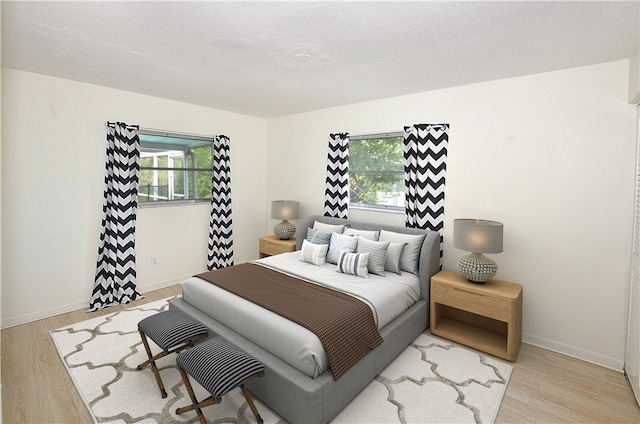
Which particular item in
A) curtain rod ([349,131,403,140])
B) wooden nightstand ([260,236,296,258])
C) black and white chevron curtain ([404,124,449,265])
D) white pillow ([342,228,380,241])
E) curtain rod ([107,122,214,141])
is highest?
curtain rod ([107,122,214,141])

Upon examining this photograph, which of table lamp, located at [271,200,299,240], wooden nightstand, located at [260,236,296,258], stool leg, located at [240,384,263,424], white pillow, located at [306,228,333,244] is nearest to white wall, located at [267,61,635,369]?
white pillow, located at [306,228,333,244]

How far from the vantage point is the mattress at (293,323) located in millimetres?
2043

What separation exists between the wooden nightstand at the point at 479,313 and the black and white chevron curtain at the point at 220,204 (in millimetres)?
3076

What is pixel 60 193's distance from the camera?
3.42 meters

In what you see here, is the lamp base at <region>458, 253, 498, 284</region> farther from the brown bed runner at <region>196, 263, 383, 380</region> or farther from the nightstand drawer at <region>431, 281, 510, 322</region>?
the brown bed runner at <region>196, 263, 383, 380</region>

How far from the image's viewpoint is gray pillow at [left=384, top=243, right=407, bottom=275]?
328 centimetres

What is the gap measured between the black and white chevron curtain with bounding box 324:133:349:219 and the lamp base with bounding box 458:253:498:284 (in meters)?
1.78

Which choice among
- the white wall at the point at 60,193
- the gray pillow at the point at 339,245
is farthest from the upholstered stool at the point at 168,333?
the white wall at the point at 60,193

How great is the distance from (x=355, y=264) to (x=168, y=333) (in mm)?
1720

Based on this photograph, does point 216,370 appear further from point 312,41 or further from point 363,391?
point 312,41

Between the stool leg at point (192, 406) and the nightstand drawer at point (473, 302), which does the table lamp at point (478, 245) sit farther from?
A: the stool leg at point (192, 406)

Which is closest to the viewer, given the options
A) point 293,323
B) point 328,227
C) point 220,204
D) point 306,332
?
point 306,332

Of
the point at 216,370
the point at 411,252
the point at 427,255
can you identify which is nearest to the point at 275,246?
the point at 411,252

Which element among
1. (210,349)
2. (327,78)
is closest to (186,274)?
(210,349)
